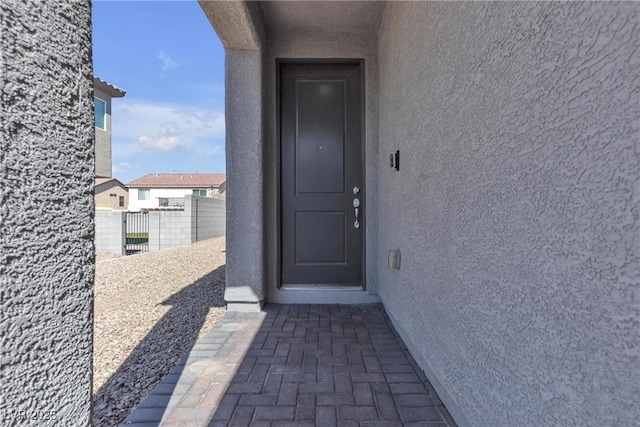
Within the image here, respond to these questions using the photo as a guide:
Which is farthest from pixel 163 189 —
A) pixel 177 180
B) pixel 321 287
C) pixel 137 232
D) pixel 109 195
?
pixel 321 287

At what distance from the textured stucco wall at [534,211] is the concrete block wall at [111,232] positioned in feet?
29.6

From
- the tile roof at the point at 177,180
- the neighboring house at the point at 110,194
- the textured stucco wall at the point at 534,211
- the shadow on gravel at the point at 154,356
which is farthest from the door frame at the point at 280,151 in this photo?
the tile roof at the point at 177,180

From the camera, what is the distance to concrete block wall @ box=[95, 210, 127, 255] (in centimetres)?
867

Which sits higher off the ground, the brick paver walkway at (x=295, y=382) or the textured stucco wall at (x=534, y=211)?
the textured stucco wall at (x=534, y=211)

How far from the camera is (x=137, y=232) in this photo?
945cm

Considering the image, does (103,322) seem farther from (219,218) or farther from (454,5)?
(219,218)

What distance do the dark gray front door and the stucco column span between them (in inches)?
18.0

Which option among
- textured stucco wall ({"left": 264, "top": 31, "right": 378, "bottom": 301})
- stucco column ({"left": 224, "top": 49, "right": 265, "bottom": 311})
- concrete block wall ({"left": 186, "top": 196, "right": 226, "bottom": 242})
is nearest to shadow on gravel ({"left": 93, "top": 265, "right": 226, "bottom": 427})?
stucco column ({"left": 224, "top": 49, "right": 265, "bottom": 311})

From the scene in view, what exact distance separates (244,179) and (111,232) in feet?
24.0

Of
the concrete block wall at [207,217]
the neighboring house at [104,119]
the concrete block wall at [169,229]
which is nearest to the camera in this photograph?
the concrete block wall at [169,229]

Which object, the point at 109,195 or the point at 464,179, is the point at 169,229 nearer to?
the point at 464,179

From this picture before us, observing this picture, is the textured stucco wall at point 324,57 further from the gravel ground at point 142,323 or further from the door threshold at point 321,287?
the gravel ground at point 142,323

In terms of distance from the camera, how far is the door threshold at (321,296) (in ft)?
11.6

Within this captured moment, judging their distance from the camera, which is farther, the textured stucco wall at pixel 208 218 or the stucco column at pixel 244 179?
the textured stucco wall at pixel 208 218
